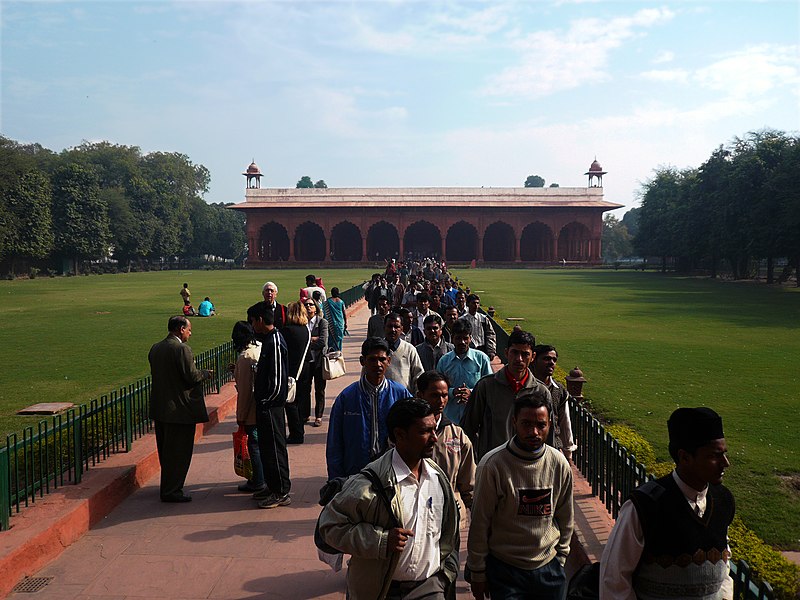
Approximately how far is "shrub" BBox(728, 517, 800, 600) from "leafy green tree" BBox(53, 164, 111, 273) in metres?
49.5

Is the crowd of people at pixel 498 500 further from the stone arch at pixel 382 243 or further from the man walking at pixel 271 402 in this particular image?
the stone arch at pixel 382 243

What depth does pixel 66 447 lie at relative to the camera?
5492mm

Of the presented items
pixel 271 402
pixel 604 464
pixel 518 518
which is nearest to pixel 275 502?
pixel 271 402

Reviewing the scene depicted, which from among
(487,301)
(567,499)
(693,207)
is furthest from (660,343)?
(693,207)

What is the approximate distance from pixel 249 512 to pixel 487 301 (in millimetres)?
18301

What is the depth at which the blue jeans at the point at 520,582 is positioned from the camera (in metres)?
2.67

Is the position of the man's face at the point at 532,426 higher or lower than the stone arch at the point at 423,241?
lower

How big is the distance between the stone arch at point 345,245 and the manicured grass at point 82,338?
104 feet

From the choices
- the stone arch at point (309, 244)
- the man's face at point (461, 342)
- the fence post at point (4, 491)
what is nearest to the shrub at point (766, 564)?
the man's face at point (461, 342)

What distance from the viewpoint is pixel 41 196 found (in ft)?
140

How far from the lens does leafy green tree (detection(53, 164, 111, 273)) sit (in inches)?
1827

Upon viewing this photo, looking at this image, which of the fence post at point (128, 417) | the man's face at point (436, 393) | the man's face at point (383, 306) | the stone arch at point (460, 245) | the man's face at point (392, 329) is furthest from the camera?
the stone arch at point (460, 245)

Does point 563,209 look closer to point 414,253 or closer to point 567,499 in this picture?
point 414,253

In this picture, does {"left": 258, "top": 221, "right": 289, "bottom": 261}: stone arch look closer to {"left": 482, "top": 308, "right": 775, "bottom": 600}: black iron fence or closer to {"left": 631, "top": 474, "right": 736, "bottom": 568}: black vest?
{"left": 482, "top": 308, "right": 775, "bottom": 600}: black iron fence
